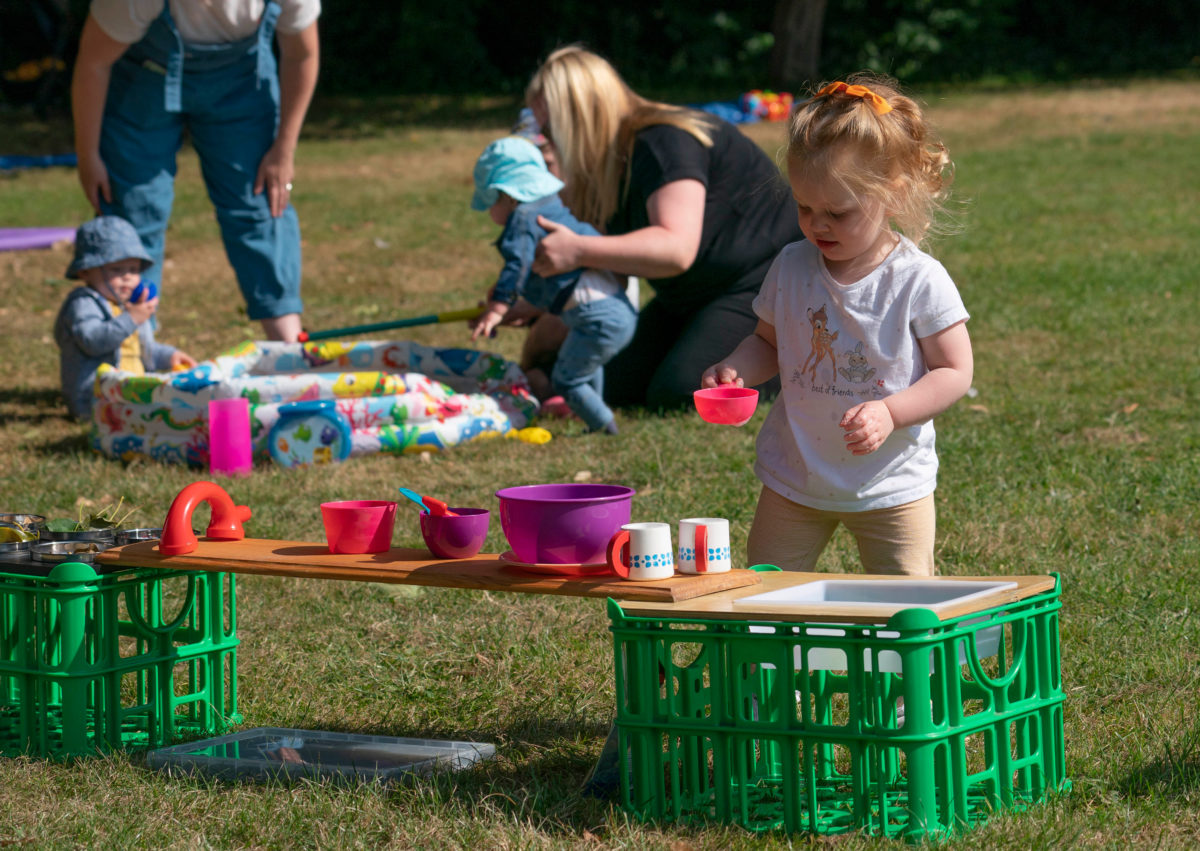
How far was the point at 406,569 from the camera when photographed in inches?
103

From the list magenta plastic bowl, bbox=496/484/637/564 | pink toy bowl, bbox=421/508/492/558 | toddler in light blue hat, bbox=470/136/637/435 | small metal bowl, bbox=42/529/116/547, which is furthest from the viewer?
toddler in light blue hat, bbox=470/136/637/435

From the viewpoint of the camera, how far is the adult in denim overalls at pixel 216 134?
6.01 meters

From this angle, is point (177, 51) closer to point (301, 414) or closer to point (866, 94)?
point (301, 414)

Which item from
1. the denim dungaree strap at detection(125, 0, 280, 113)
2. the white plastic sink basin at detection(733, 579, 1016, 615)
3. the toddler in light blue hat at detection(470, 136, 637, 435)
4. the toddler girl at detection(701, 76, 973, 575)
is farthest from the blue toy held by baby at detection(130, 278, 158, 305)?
the white plastic sink basin at detection(733, 579, 1016, 615)

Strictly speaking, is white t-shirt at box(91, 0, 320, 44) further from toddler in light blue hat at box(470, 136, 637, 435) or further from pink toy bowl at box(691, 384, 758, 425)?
pink toy bowl at box(691, 384, 758, 425)

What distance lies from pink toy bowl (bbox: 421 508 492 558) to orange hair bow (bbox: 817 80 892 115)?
110 centimetres

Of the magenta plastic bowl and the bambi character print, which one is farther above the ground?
the bambi character print

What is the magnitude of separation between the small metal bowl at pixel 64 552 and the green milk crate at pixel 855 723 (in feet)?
3.85

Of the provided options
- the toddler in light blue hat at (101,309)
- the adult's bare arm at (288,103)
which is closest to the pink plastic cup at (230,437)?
the toddler in light blue hat at (101,309)

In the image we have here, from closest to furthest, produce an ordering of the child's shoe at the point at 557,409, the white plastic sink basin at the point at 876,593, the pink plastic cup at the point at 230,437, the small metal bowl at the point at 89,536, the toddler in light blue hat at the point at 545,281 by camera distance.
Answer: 1. the white plastic sink basin at the point at 876,593
2. the small metal bowl at the point at 89,536
3. the pink plastic cup at the point at 230,437
4. the toddler in light blue hat at the point at 545,281
5. the child's shoe at the point at 557,409

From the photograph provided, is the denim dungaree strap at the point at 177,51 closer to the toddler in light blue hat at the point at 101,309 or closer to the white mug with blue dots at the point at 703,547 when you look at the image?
the toddler in light blue hat at the point at 101,309

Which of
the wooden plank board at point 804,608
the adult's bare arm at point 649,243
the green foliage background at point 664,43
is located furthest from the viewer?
the green foliage background at point 664,43

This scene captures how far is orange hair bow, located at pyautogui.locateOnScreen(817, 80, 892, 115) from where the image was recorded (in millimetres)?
2830

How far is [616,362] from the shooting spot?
6.33 metres
